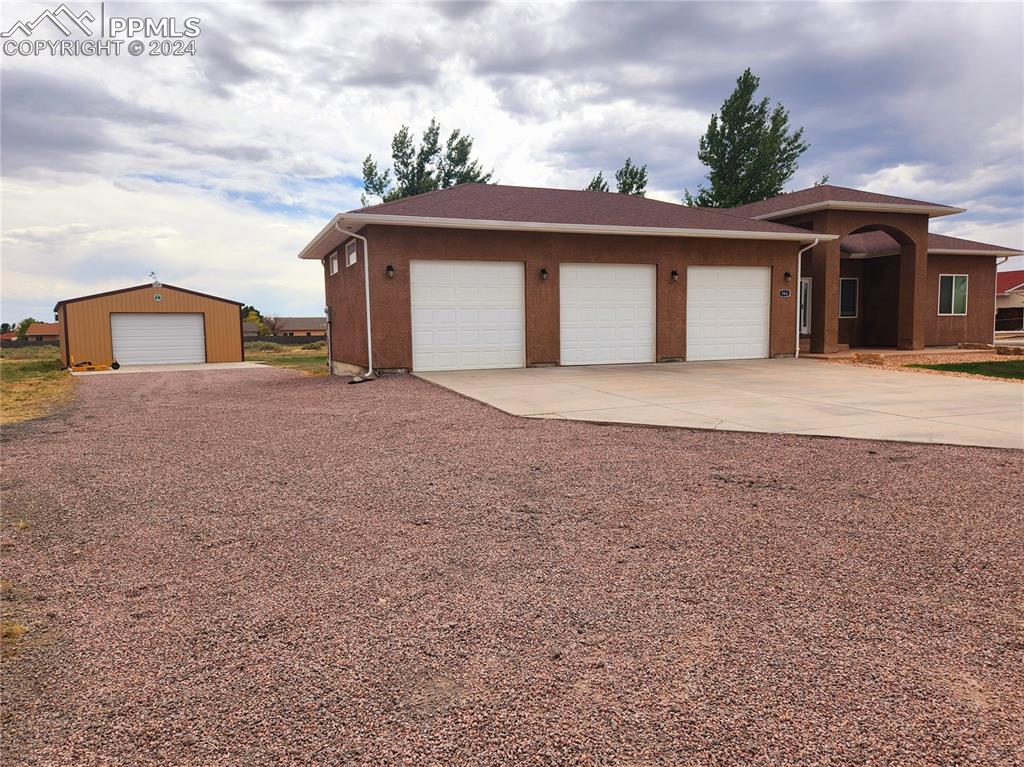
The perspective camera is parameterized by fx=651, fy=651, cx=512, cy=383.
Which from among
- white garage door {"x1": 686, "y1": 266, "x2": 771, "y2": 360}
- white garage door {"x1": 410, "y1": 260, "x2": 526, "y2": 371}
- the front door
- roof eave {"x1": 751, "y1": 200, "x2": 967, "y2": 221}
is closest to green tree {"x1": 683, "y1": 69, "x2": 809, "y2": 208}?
roof eave {"x1": 751, "y1": 200, "x2": 967, "y2": 221}

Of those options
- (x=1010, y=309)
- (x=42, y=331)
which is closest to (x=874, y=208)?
(x=1010, y=309)

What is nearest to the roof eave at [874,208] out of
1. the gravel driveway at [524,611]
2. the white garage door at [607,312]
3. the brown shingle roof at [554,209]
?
the brown shingle roof at [554,209]

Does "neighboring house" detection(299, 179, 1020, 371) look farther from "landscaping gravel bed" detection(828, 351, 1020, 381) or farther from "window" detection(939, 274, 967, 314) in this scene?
"window" detection(939, 274, 967, 314)

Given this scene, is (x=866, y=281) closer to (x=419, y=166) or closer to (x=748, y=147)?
(x=748, y=147)

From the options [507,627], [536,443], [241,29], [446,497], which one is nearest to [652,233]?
[241,29]

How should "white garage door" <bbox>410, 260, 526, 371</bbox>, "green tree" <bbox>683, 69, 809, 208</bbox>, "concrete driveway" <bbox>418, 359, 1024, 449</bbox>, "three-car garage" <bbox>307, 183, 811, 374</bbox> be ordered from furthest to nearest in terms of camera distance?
"green tree" <bbox>683, 69, 809, 208</bbox> < "white garage door" <bbox>410, 260, 526, 371</bbox> < "three-car garage" <bbox>307, 183, 811, 374</bbox> < "concrete driveway" <bbox>418, 359, 1024, 449</bbox>

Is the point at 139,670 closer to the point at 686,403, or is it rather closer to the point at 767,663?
the point at 767,663

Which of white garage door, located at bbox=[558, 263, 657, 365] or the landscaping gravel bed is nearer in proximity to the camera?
the landscaping gravel bed

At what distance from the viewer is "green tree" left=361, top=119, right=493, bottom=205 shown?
36.4 meters

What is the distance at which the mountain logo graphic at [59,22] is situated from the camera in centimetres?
882

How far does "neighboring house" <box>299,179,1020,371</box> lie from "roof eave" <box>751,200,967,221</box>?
6 centimetres

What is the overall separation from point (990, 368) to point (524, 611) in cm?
1485

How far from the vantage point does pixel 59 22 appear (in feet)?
30.0

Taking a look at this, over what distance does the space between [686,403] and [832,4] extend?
26.7 ft
